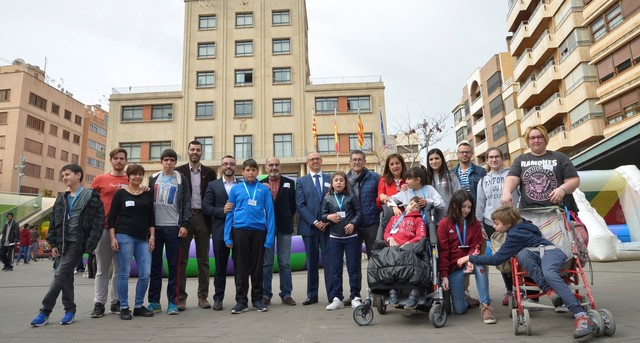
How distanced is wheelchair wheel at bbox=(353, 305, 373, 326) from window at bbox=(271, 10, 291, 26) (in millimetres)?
37647

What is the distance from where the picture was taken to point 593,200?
49.2 ft

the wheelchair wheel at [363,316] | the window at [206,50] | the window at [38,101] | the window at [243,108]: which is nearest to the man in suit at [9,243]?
the wheelchair wheel at [363,316]

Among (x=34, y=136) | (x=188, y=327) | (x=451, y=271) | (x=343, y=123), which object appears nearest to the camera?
(x=188, y=327)

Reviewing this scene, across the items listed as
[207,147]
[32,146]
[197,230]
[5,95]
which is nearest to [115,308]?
[197,230]

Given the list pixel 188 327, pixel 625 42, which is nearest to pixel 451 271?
pixel 188 327

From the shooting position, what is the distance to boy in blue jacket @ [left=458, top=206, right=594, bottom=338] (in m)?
4.00

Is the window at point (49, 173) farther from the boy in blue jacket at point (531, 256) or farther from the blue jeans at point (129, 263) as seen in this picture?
the boy in blue jacket at point (531, 256)

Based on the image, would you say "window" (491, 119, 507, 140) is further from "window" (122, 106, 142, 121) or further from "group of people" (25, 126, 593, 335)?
"group of people" (25, 126, 593, 335)

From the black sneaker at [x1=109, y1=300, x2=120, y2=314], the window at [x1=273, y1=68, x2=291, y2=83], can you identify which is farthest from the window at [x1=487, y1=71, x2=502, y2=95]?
the black sneaker at [x1=109, y1=300, x2=120, y2=314]

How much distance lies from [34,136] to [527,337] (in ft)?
209

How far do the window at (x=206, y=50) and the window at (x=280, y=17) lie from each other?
5870 mm

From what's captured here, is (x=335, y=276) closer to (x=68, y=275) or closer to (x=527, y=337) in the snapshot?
(x=527, y=337)

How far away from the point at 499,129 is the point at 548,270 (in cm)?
4358

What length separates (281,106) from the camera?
37.4 metres
